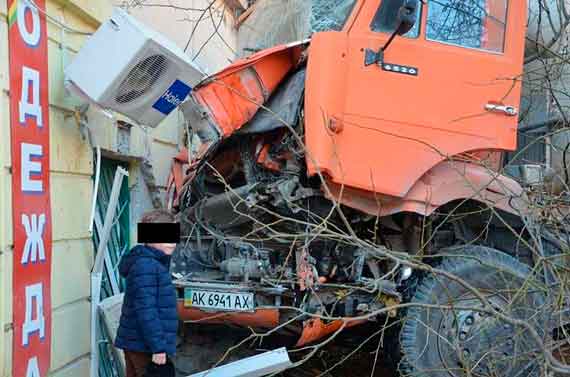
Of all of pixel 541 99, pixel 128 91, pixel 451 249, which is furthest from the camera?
pixel 541 99

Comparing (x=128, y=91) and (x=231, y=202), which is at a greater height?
(x=128, y=91)

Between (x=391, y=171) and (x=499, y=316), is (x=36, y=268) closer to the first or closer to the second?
(x=391, y=171)

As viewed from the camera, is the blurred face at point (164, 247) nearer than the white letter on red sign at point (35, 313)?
No

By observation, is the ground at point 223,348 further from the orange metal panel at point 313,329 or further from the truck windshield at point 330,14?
the truck windshield at point 330,14

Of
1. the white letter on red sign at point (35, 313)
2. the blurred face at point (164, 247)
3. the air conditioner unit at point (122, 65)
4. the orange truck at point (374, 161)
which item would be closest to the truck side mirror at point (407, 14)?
the orange truck at point (374, 161)

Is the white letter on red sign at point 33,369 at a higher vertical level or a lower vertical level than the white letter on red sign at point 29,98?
lower

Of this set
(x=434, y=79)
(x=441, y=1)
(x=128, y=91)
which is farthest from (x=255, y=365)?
(x=441, y=1)

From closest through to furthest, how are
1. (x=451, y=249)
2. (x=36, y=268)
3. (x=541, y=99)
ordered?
(x=36, y=268)
(x=451, y=249)
(x=541, y=99)

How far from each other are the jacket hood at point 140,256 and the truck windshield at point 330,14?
1.82 metres

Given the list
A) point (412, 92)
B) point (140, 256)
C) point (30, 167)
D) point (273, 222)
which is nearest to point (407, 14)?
point (412, 92)

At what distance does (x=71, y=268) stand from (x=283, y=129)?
5.31ft

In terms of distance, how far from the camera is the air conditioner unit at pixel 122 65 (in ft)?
12.6

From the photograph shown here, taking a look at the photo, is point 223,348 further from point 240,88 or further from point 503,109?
point 503,109

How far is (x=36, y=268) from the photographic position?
355 cm
